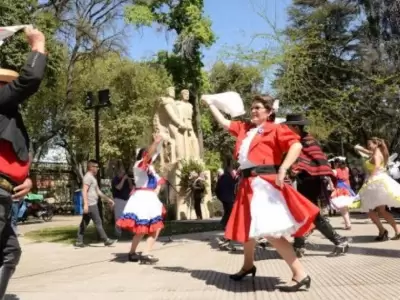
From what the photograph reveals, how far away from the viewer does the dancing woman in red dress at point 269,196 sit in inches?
213

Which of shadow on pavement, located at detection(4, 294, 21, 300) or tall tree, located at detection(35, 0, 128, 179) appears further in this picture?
tall tree, located at detection(35, 0, 128, 179)

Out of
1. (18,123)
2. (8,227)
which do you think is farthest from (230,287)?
(18,123)

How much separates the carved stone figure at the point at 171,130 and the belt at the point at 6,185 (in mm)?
15207

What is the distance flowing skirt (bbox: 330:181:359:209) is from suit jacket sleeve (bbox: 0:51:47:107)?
30.7ft

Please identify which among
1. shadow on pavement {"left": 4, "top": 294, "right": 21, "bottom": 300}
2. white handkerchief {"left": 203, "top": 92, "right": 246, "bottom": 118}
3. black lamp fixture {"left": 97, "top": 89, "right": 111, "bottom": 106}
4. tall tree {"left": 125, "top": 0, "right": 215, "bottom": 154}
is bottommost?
shadow on pavement {"left": 4, "top": 294, "right": 21, "bottom": 300}

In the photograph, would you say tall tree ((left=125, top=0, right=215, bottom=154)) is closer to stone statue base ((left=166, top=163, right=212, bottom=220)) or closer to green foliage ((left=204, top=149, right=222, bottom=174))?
green foliage ((left=204, top=149, right=222, bottom=174))

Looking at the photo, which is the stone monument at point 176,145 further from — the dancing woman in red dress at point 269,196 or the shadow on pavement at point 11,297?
the dancing woman in red dress at point 269,196

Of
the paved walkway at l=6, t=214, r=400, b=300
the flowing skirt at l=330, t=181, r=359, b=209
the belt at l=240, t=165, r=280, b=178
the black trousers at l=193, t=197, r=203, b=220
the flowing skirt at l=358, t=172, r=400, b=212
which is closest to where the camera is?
the paved walkway at l=6, t=214, r=400, b=300

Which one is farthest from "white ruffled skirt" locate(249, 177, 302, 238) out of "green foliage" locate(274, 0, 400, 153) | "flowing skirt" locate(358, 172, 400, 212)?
"green foliage" locate(274, 0, 400, 153)

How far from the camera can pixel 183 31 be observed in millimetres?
30984

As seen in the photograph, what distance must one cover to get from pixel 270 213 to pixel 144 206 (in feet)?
10.7

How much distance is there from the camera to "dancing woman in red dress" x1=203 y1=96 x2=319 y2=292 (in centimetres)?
542

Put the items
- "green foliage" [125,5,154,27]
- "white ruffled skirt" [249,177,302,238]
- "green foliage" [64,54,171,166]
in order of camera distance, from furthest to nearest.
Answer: "green foliage" [64,54,171,166] < "green foliage" [125,5,154,27] < "white ruffled skirt" [249,177,302,238]

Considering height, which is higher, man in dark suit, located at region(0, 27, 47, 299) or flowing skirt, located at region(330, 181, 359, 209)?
man in dark suit, located at region(0, 27, 47, 299)
